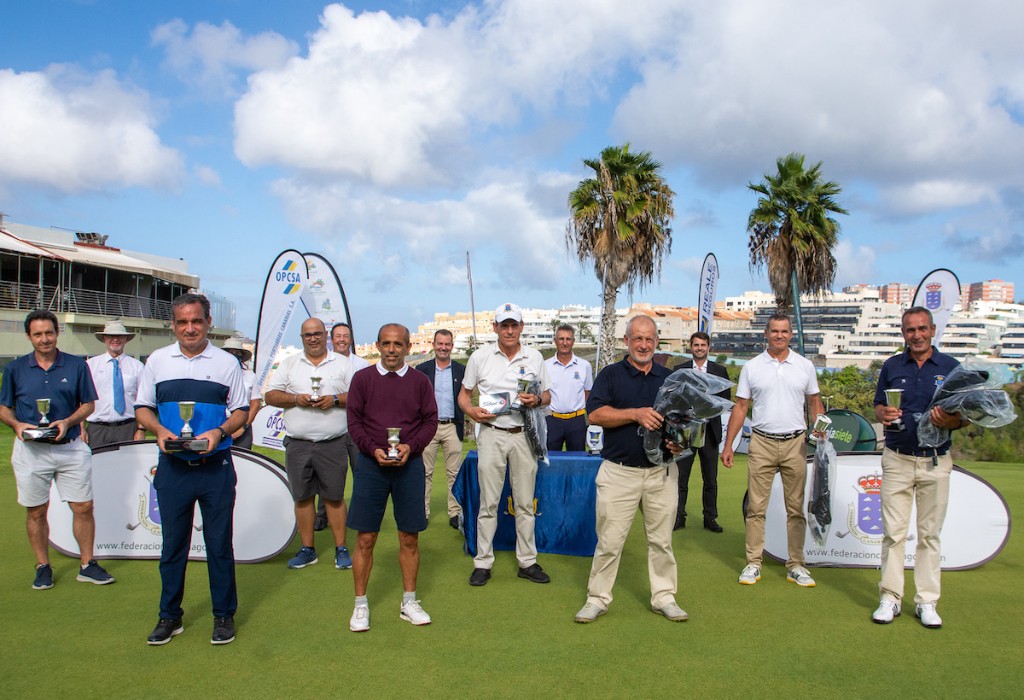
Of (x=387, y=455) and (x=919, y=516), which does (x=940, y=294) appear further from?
(x=387, y=455)

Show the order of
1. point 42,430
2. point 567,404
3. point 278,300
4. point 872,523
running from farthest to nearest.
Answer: point 278,300 → point 567,404 → point 872,523 → point 42,430

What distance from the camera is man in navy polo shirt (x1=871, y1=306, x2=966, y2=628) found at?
13.8 ft

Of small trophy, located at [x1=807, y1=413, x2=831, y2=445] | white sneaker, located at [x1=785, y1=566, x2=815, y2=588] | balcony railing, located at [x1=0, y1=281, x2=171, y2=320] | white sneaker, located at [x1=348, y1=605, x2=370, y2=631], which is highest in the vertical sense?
balcony railing, located at [x1=0, y1=281, x2=171, y2=320]

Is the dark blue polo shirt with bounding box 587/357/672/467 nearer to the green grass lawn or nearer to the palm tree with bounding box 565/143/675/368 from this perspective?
the green grass lawn

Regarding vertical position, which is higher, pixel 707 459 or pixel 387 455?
pixel 387 455

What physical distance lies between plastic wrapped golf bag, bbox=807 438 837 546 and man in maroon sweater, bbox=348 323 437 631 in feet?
8.99

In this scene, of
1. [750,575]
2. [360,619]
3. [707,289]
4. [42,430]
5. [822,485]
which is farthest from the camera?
[707,289]

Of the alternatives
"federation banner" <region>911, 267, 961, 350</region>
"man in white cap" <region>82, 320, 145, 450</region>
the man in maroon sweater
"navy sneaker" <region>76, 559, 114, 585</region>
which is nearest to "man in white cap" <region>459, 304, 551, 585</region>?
the man in maroon sweater

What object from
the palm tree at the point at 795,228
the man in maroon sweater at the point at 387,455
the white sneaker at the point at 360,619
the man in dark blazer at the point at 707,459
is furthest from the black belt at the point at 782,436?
the palm tree at the point at 795,228

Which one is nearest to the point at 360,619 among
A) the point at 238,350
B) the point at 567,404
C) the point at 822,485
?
the point at 822,485

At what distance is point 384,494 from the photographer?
407 cm

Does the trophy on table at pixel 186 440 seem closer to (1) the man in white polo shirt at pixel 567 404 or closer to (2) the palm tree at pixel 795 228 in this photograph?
(1) the man in white polo shirt at pixel 567 404

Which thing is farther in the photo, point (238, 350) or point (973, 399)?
point (238, 350)

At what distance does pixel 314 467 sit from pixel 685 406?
2.81 m
